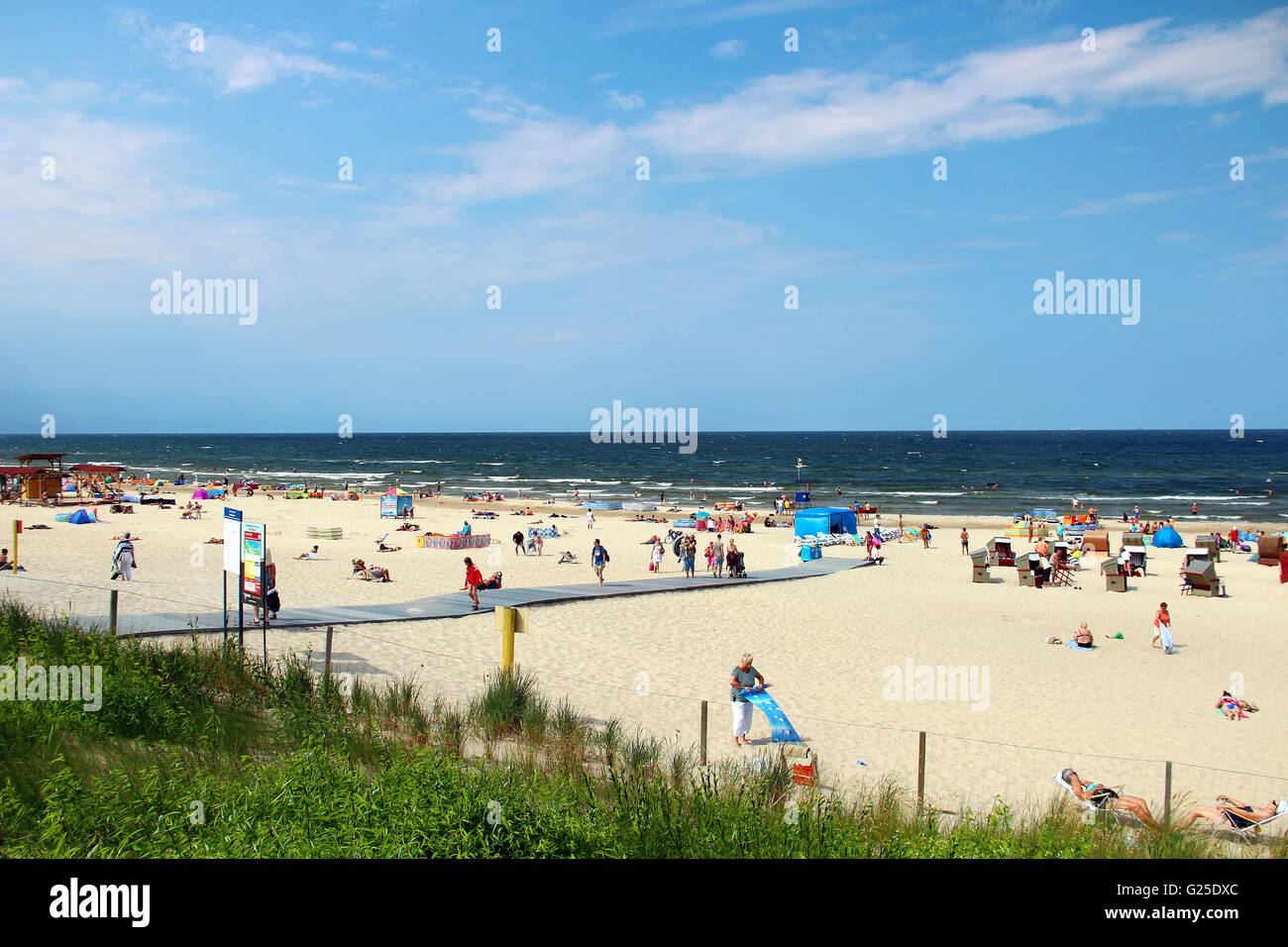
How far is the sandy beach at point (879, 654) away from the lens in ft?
31.3

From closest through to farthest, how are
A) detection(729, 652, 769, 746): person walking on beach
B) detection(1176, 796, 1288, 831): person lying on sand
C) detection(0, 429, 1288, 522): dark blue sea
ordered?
detection(1176, 796, 1288, 831): person lying on sand
detection(729, 652, 769, 746): person walking on beach
detection(0, 429, 1288, 522): dark blue sea

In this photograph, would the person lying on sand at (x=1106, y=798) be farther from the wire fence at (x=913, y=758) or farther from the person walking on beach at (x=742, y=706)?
the person walking on beach at (x=742, y=706)

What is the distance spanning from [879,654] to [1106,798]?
7.75m

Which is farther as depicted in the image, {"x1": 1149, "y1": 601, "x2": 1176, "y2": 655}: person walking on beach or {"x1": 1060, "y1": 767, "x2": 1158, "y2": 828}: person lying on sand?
{"x1": 1149, "y1": 601, "x2": 1176, "y2": 655}: person walking on beach

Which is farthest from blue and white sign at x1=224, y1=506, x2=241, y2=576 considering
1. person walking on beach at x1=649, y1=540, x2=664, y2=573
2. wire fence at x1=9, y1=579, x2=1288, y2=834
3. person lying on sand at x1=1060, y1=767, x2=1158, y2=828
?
person walking on beach at x1=649, y1=540, x2=664, y2=573

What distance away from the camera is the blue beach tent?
114ft

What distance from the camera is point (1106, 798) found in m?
7.35

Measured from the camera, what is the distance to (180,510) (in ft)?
140

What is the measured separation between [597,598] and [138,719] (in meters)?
12.0

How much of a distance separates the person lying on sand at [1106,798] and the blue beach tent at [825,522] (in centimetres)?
2678

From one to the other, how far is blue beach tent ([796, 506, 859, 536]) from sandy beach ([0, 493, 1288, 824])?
259 inches

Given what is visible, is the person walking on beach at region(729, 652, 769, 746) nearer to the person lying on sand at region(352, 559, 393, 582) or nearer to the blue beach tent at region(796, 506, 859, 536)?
the person lying on sand at region(352, 559, 393, 582)

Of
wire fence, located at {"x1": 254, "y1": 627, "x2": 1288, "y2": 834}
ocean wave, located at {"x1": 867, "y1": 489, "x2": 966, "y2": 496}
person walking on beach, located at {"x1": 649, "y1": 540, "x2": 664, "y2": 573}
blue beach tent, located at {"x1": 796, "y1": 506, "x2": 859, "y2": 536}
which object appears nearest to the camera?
wire fence, located at {"x1": 254, "y1": 627, "x2": 1288, "y2": 834}

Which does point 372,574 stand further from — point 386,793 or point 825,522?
point 825,522
